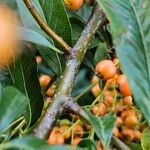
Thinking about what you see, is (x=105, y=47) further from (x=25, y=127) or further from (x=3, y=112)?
(x=3, y=112)

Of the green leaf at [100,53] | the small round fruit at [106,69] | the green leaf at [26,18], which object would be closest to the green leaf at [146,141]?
the small round fruit at [106,69]

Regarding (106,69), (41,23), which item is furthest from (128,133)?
(41,23)

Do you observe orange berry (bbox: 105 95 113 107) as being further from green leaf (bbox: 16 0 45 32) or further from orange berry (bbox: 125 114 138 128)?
green leaf (bbox: 16 0 45 32)

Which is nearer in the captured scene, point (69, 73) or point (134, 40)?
point (134, 40)

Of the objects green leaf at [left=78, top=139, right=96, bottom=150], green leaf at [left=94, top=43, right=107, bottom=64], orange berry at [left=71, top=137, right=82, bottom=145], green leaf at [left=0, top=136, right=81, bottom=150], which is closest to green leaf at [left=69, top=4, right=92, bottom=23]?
green leaf at [left=94, top=43, right=107, bottom=64]

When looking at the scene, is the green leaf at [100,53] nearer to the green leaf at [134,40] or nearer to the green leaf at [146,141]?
the green leaf at [146,141]

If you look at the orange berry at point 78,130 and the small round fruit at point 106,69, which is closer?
the small round fruit at point 106,69

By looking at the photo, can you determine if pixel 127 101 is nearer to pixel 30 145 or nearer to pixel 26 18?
pixel 26 18
